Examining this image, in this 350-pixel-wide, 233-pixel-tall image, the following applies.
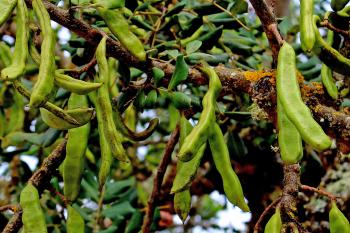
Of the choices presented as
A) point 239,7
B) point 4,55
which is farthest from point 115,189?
point 239,7

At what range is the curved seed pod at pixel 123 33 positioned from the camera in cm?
107

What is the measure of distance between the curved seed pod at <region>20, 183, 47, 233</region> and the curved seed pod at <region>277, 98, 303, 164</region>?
0.42 meters

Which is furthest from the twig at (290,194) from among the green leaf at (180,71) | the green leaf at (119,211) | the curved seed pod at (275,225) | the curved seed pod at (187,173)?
the green leaf at (119,211)

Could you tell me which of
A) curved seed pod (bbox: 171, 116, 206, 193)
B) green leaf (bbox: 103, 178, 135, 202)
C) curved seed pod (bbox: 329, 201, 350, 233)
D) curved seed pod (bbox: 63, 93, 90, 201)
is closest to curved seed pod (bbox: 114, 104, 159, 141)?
curved seed pod (bbox: 63, 93, 90, 201)

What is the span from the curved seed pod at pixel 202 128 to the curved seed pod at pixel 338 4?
304mm

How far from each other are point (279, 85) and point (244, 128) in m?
0.97

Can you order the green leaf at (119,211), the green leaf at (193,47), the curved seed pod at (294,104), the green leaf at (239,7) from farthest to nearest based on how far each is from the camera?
1. the green leaf at (119,211)
2. the green leaf at (239,7)
3. the green leaf at (193,47)
4. the curved seed pod at (294,104)

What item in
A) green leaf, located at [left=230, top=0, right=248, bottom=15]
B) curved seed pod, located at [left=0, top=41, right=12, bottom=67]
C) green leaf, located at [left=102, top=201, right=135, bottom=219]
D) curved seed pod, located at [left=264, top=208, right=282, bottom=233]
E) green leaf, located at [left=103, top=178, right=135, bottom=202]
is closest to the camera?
curved seed pod, located at [left=264, top=208, right=282, bottom=233]

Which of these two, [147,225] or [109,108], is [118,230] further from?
[109,108]

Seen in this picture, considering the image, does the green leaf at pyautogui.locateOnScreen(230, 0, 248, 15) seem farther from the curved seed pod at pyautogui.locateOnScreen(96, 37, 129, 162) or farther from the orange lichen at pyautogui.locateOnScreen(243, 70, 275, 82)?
the curved seed pod at pyautogui.locateOnScreen(96, 37, 129, 162)

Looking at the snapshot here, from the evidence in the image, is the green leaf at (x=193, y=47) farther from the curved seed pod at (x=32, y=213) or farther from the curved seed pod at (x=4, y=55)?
the curved seed pod at (x=4, y=55)

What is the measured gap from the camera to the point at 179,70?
120 centimetres

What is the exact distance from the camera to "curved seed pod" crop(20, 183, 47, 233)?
1043 millimetres

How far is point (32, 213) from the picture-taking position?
1.06 meters
